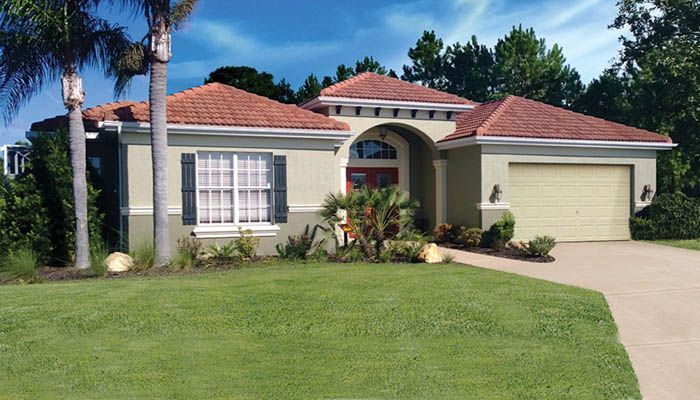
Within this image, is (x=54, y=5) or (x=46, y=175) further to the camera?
(x=46, y=175)

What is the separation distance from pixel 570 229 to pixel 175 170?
1191 centimetres

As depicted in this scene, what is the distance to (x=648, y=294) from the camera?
9961 millimetres

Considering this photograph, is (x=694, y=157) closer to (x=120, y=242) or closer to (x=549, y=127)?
(x=549, y=127)

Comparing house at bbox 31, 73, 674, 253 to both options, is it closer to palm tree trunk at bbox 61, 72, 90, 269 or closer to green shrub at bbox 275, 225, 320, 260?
green shrub at bbox 275, 225, 320, 260

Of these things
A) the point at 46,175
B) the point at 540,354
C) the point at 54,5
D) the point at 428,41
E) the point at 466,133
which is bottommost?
the point at 540,354

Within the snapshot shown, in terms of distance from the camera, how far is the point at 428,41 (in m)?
38.1

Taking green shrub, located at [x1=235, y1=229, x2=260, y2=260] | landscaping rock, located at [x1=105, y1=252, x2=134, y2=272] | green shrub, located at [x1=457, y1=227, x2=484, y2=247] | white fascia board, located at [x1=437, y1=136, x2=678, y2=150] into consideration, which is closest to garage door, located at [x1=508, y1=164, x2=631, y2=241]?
white fascia board, located at [x1=437, y1=136, x2=678, y2=150]

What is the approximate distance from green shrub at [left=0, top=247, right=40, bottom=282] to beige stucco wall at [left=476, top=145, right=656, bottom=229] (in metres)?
11.5

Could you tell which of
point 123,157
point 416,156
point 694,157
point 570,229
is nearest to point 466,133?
point 416,156

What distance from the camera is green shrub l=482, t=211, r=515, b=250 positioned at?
54.4 feet

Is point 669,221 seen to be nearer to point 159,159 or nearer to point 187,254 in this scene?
point 187,254

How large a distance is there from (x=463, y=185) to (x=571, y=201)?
3.46 metres

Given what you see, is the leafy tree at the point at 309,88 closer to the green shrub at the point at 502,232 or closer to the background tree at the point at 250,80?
the background tree at the point at 250,80

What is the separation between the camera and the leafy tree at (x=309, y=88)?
2781 centimetres
